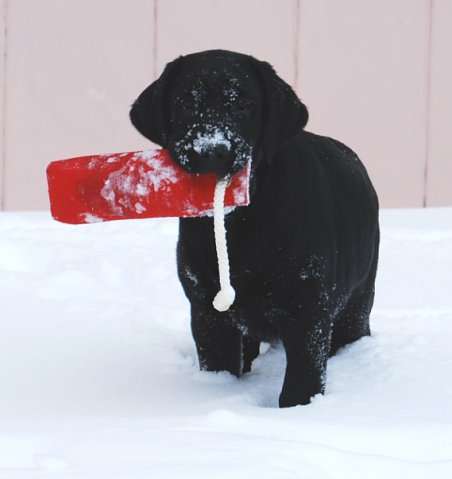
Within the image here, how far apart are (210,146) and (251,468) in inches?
30.2

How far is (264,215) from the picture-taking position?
2.81 metres

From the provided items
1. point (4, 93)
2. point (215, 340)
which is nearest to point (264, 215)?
point (215, 340)

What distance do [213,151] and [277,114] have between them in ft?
0.93

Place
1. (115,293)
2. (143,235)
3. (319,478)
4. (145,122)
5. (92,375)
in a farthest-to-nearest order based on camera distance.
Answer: (143,235) → (115,293) → (92,375) → (145,122) → (319,478)

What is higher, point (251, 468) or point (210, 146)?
point (210, 146)

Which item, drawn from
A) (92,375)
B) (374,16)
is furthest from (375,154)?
(92,375)

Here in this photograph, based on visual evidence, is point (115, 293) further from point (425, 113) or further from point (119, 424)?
point (425, 113)

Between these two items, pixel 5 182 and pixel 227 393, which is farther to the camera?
pixel 5 182

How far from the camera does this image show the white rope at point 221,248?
2.65 meters

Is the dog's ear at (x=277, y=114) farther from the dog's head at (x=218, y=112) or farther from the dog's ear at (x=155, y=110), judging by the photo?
the dog's ear at (x=155, y=110)

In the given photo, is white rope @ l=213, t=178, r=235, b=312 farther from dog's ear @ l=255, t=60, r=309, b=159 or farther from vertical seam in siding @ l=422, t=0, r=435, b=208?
vertical seam in siding @ l=422, t=0, r=435, b=208

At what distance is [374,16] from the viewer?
5.59m

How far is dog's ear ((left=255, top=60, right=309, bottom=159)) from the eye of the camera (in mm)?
2764

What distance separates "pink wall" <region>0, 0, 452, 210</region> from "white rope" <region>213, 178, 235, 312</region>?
294 cm
